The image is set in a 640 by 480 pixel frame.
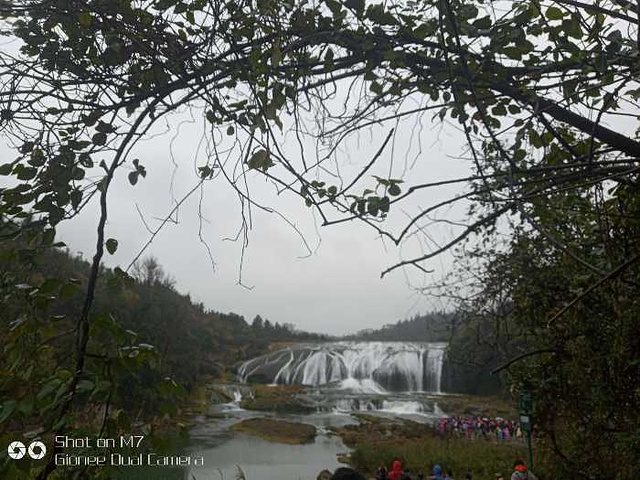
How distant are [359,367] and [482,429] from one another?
33.4ft

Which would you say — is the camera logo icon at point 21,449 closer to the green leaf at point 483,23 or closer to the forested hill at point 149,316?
the forested hill at point 149,316

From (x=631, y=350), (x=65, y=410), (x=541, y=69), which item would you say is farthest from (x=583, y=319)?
(x=65, y=410)

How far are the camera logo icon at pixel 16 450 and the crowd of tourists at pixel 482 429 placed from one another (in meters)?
15.2

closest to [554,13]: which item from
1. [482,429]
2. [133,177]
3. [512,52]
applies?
[512,52]

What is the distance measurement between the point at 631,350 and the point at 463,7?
274 cm

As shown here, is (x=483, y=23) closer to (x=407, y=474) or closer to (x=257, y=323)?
(x=407, y=474)

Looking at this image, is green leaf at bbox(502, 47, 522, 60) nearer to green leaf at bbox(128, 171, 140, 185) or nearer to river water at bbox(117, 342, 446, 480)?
green leaf at bbox(128, 171, 140, 185)

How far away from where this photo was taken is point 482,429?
14844mm

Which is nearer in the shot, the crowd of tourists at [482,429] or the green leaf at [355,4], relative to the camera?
the green leaf at [355,4]

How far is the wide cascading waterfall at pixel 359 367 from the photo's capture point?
23109 millimetres

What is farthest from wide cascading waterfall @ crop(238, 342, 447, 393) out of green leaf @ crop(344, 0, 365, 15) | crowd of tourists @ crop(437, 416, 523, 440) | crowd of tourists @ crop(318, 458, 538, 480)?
green leaf @ crop(344, 0, 365, 15)

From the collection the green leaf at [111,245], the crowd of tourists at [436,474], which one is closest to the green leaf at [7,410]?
the green leaf at [111,245]

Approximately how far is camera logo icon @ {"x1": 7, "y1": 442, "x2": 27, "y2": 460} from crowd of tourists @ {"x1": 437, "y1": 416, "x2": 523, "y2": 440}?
15.2 m

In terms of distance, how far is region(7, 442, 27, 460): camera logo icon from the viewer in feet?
2.61
